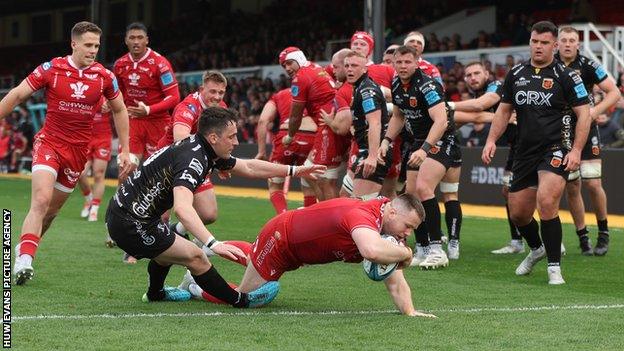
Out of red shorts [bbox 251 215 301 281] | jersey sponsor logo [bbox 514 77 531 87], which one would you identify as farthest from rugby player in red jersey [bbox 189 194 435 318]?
jersey sponsor logo [bbox 514 77 531 87]

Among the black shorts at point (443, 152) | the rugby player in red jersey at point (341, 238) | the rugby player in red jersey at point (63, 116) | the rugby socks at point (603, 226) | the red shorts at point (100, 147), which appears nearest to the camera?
the rugby player in red jersey at point (341, 238)

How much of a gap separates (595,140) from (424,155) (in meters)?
2.74

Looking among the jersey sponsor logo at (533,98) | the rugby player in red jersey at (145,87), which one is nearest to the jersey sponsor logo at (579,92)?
the jersey sponsor logo at (533,98)

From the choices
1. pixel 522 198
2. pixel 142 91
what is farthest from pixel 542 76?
pixel 142 91

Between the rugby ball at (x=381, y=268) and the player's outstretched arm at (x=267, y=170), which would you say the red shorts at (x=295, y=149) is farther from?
the rugby ball at (x=381, y=268)

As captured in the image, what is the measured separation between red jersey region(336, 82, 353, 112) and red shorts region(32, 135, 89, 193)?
3.19 m

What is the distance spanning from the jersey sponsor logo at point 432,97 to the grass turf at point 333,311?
5.31 ft

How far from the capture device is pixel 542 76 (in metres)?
10.3

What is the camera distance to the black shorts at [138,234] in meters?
8.52

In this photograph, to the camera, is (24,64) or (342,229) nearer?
(342,229)

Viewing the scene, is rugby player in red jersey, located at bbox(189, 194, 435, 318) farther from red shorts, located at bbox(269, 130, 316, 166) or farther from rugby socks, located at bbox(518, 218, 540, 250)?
red shorts, located at bbox(269, 130, 316, 166)

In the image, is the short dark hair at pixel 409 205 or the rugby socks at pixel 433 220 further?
the rugby socks at pixel 433 220

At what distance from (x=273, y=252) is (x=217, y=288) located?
48cm

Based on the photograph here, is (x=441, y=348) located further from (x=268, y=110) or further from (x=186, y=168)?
(x=268, y=110)
